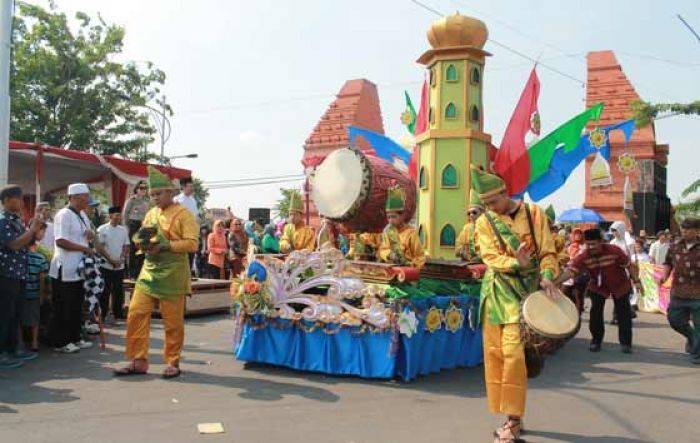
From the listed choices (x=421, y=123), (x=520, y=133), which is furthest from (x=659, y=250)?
(x=421, y=123)

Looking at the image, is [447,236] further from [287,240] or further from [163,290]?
[163,290]

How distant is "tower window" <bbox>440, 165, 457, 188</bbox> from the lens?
1291 centimetres

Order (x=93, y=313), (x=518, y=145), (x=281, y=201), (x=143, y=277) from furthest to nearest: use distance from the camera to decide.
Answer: (x=281, y=201) < (x=518, y=145) < (x=93, y=313) < (x=143, y=277)

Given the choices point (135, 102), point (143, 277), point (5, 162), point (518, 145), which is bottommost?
point (143, 277)

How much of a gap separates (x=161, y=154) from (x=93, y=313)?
21.8 metres

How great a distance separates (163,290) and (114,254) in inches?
141

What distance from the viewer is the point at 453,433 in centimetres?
426

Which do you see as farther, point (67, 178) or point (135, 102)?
point (135, 102)

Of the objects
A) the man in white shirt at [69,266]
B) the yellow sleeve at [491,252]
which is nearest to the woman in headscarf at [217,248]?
the man in white shirt at [69,266]

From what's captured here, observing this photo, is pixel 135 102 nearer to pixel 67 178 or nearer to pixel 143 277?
pixel 67 178

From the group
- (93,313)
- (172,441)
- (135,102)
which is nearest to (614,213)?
(135,102)

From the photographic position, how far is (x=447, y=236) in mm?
12906

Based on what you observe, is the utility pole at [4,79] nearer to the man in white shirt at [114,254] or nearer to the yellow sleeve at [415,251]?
the man in white shirt at [114,254]

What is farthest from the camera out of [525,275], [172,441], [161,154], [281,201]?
[281,201]
